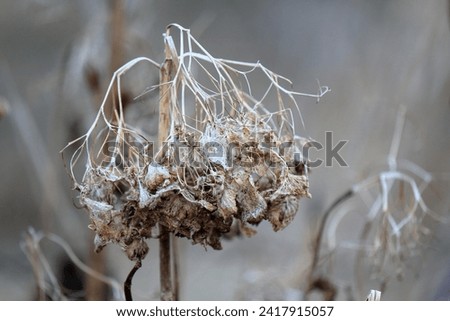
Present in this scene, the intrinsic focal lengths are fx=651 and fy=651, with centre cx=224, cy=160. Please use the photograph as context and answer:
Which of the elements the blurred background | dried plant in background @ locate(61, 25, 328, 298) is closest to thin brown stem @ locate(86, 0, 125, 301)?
the blurred background

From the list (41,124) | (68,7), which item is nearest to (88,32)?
(68,7)

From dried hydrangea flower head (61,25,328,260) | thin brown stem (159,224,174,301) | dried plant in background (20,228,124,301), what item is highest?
dried hydrangea flower head (61,25,328,260)

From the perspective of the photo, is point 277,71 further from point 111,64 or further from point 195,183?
point 195,183

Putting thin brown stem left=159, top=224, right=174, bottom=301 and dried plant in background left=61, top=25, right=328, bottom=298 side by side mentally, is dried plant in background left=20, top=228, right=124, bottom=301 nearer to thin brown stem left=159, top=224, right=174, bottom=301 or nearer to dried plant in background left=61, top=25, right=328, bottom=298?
thin brown stem left=159, top=224, right=174, bottom=301

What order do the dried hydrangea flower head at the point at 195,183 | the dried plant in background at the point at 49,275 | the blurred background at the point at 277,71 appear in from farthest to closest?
the blurred background at the point at 277,71, the dried plant in background at the point at 49,275, the dried hydrangea flower head at the point at 195,183

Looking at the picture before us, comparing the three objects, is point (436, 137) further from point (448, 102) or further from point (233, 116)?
point (233, 116)

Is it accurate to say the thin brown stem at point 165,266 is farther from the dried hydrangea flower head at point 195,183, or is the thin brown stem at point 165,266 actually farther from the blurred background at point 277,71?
the blurred background at point 277,71

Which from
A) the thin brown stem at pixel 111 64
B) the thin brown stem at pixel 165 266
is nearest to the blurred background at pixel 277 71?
the thin brown stem at pixel 111 64

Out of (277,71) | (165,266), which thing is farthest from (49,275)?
(277,71)
